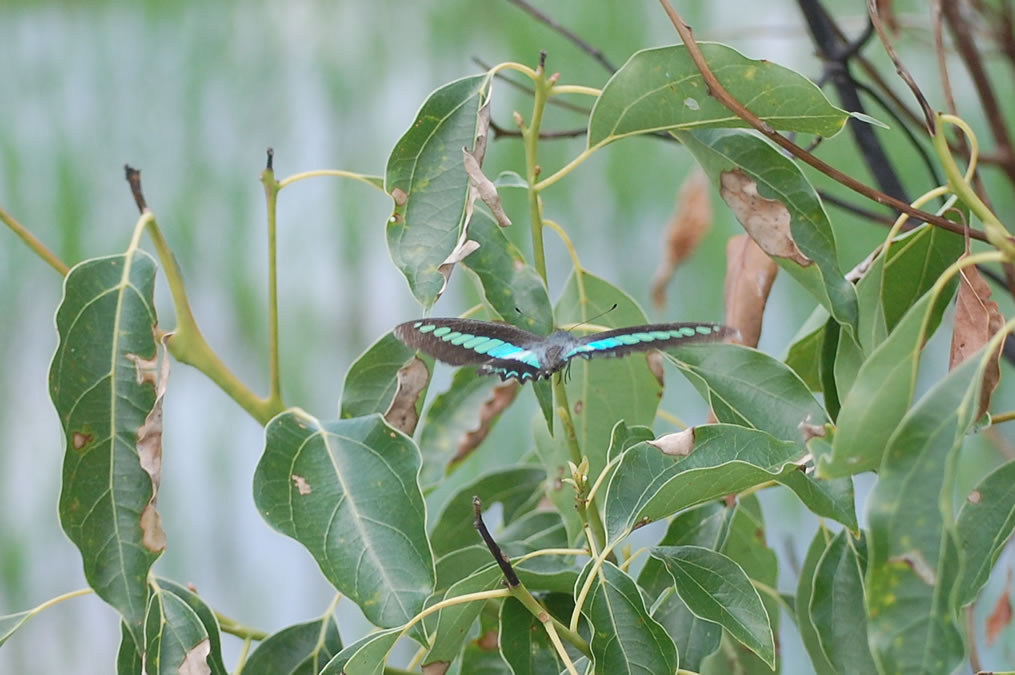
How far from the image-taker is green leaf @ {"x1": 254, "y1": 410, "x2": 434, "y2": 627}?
Answer: 1.55ft

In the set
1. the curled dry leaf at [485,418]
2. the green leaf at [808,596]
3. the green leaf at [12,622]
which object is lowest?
the green leaf at [808,596]

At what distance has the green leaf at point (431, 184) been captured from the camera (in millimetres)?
500

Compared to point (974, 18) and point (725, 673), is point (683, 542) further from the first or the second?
point (974, 18)

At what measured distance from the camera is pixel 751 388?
0.54 meters

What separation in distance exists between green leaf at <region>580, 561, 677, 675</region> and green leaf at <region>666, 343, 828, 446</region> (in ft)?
0.41

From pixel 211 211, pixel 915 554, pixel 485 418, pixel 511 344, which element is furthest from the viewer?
pixel 211 211

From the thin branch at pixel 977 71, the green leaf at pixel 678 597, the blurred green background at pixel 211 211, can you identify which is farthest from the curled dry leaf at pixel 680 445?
the blurred green background at pixel 211 211

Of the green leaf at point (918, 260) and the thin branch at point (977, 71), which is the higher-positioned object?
the thin branch at point (977, 71)

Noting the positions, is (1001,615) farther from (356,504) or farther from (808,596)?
(356,504)

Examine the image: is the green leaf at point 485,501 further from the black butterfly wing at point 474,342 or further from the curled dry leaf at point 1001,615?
the curled dry leaf at point 1001,615

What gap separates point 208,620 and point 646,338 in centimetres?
31

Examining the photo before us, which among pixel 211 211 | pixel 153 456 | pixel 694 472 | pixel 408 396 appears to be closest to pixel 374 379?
pixel 408 396

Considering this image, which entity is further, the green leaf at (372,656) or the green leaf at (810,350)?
the green leaf at (810,350)

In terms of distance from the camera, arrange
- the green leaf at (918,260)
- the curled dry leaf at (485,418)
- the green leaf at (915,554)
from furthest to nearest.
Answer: the curled dry leaf at (485,418)
the green leaf at (918,260)
the green leaf at (915,554)
